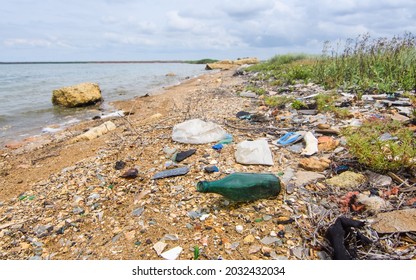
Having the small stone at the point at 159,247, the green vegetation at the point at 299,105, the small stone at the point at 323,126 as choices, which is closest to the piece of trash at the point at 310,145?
the small stone at the point at 323,126

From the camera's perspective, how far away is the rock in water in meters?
10.6

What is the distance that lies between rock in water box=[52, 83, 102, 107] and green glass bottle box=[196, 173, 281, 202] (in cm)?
994

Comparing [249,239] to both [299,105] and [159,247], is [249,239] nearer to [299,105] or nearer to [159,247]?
[159,247]

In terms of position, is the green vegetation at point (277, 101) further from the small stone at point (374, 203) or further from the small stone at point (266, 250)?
the small stone at point (266, 250)

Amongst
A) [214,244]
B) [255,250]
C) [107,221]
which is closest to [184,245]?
[214,244]

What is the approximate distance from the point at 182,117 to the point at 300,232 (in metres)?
3.61

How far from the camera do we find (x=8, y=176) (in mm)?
4258

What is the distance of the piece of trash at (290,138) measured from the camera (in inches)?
143

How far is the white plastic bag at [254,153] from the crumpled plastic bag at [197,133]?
63 centimetres

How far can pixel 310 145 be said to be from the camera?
343cm

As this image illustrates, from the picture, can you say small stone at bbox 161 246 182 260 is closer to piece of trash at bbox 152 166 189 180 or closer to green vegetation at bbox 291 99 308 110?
piece of trash at bbox 152 166 189 180

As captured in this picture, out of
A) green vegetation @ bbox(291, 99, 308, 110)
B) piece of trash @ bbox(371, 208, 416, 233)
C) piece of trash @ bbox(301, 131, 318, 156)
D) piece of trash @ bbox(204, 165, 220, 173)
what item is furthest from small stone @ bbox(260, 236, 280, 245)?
green vegetation @ bbox(291, 99, 308, 110)

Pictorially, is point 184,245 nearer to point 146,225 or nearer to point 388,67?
point 146,225

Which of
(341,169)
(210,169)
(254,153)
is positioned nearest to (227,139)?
(254,153)
